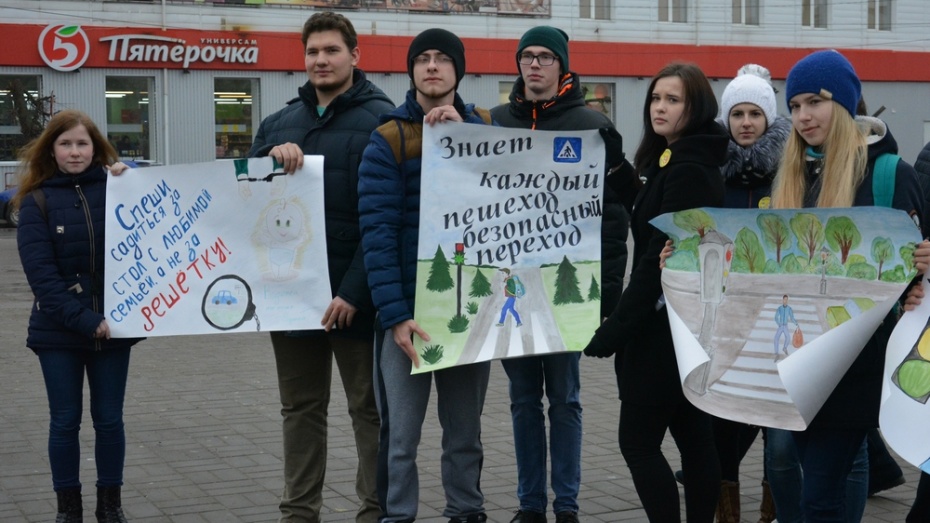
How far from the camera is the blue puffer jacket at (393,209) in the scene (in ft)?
15.6

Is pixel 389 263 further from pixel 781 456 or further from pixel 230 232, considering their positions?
pixel 781 456

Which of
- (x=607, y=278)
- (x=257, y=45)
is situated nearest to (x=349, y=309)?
(x=607, y=278)

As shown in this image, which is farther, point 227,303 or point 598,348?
point 227,303

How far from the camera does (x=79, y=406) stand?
212 inches

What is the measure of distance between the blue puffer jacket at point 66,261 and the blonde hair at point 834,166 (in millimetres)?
2991

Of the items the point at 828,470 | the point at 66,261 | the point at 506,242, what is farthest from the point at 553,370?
the point at 66,261

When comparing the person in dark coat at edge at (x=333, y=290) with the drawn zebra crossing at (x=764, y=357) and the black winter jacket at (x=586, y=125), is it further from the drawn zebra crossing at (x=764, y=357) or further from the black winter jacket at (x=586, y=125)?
the drawn zebra crossing at (x=764, y=357)

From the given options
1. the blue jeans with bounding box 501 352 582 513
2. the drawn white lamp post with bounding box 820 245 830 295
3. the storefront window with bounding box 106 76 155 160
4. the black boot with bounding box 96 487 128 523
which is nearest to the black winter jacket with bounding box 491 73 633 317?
the blue jeans with bounding box 501 352 582 513

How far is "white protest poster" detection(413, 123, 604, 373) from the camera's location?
4.86 meters

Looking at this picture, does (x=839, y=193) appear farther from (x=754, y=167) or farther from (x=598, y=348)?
(x=754, y=167)

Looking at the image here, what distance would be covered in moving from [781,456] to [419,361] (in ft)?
4.87

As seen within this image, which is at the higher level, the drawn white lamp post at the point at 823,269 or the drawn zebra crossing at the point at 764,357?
the drawn white lamp post at the point at 823,269

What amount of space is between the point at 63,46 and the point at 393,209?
2878 centimetres

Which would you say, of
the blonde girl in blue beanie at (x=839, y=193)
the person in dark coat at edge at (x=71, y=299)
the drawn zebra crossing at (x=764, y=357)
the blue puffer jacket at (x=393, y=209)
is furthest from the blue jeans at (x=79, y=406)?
the blonde girl in blue beanie at (x=839, y=193)
